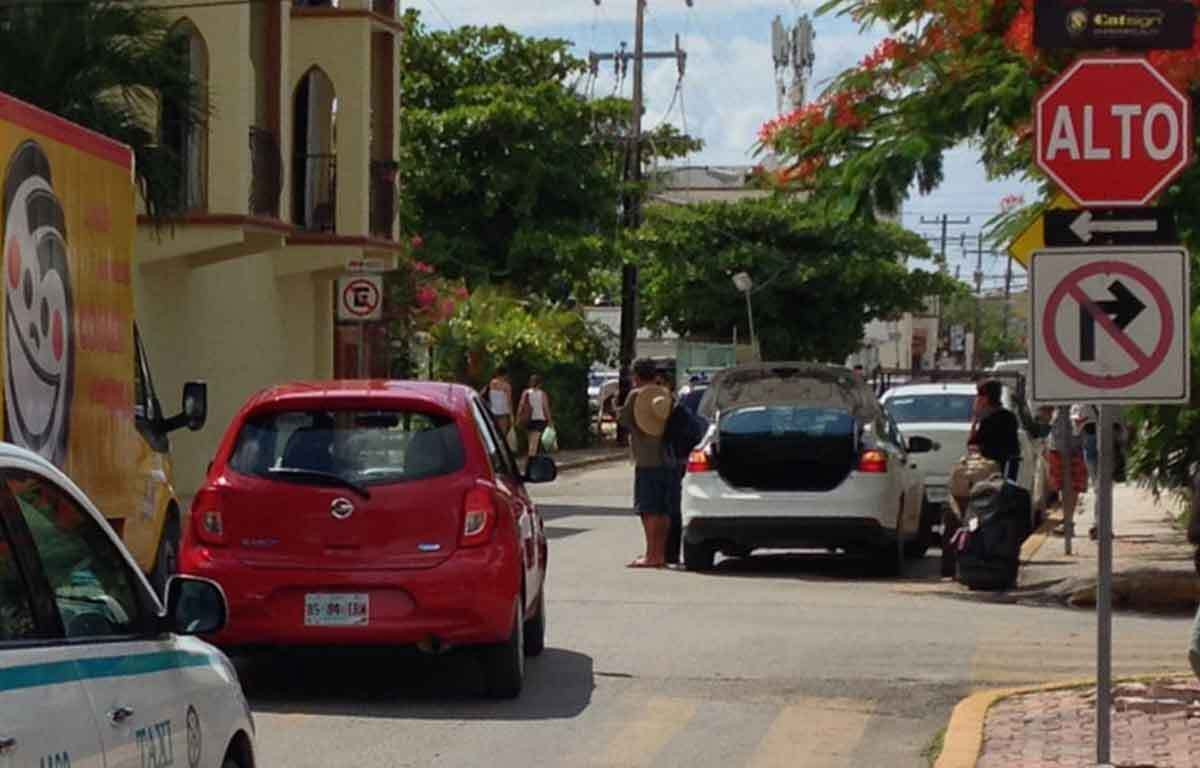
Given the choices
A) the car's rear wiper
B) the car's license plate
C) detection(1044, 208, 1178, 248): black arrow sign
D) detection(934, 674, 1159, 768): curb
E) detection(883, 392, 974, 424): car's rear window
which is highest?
detection(1044, 208, 1178, 248): black arrow sign

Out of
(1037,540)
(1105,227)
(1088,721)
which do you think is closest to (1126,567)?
(1037,540)

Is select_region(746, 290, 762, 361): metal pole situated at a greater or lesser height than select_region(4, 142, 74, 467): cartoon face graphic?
lesser

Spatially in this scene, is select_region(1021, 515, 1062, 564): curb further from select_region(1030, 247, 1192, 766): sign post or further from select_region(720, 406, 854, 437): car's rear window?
select_region(1030, 247, 1192, 766): sign post

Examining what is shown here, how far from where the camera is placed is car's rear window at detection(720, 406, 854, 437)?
2055 cm

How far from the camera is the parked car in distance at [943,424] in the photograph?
1017 inches

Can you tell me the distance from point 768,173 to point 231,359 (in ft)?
53.6

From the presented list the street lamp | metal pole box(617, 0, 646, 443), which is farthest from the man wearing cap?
the street lamp

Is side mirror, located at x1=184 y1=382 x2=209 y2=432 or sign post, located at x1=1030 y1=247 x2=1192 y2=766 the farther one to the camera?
side mirror, located at x1=184 y1=382 x2=209 y2=432

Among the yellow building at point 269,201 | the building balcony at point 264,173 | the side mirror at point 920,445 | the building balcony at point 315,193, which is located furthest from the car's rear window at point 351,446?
the building balcony at point 315,193

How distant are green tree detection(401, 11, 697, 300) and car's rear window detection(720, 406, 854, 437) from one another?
121 ft

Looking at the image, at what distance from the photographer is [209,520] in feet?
41.1

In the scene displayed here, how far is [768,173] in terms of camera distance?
1912 cm

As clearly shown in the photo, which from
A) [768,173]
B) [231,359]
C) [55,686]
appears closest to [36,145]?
[55,686]

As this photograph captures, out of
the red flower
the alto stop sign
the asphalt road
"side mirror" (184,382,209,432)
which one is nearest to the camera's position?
the alto stop sign
